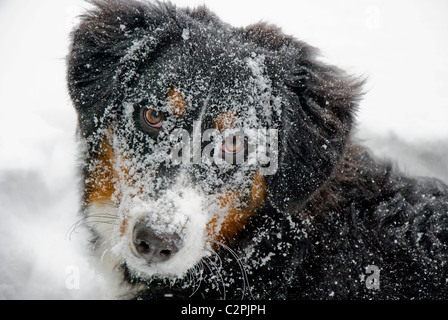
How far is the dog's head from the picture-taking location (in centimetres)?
229

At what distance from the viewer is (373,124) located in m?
5.25

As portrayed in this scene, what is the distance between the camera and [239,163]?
7.84 feet

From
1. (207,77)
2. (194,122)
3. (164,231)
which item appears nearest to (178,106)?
(194,122)

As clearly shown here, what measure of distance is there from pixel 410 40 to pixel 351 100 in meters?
5.33

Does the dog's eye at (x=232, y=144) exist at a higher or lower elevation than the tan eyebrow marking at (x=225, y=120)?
lower

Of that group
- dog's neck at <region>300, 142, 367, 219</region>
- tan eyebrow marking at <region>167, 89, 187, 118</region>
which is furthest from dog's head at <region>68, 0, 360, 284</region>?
dog's neck at <region>300, 142, 367, 219</region>

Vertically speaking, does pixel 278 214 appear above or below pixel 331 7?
below

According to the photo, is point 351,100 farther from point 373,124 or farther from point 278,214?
point 373,124

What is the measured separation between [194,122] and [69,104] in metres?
1.66

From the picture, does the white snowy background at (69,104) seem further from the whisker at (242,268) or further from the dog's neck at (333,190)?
the whisker at (242,268)

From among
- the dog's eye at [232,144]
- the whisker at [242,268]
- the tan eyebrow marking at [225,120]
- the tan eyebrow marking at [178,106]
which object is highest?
the tan eyebrow marking at [178,106]

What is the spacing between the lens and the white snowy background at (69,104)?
12.0 feet

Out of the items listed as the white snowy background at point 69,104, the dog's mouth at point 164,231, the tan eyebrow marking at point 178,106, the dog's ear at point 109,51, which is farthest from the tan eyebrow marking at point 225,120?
the white snowy background at point 69,104
